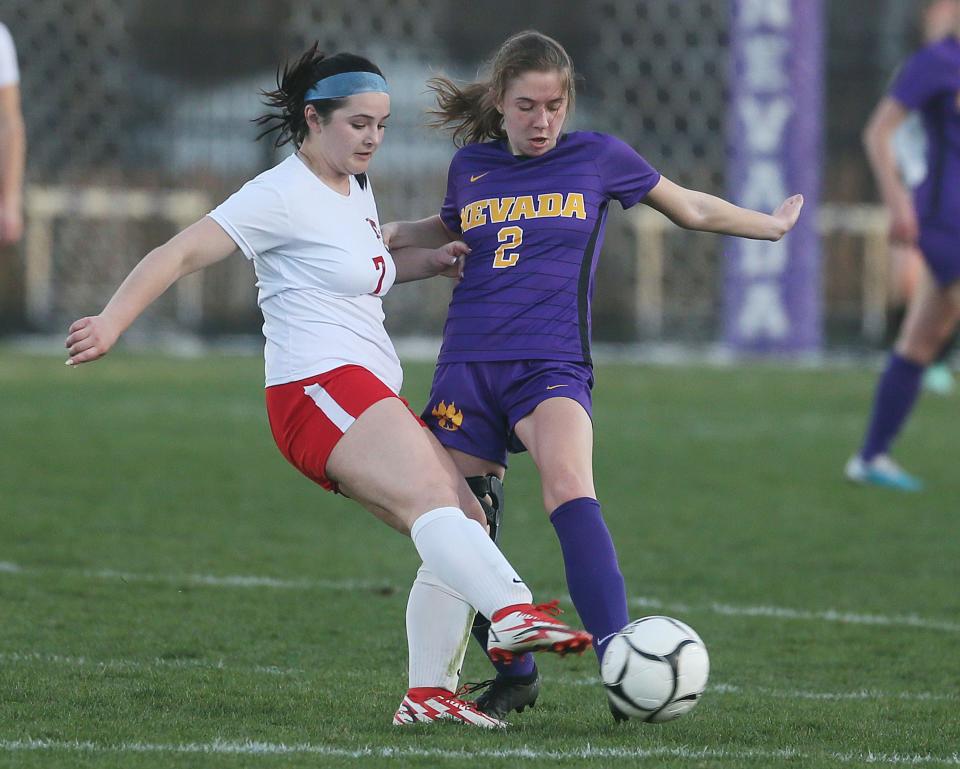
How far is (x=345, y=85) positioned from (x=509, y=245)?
577 mm

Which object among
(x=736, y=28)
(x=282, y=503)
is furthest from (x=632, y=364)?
(x=282, y=503)

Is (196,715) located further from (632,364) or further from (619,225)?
(619,225)

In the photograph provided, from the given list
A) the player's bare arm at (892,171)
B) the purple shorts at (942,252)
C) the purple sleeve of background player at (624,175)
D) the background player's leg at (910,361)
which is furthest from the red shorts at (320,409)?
the background player's leg at (910,361)

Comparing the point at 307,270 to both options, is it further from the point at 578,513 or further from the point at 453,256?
the point at 578,513

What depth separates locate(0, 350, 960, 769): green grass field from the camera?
397 cm

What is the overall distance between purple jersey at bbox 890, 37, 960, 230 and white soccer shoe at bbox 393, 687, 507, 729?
16.7 ft

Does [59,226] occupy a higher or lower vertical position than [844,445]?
higher

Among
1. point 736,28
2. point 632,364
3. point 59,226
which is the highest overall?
point 736,28

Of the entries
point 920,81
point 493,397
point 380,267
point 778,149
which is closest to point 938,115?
point 920,81

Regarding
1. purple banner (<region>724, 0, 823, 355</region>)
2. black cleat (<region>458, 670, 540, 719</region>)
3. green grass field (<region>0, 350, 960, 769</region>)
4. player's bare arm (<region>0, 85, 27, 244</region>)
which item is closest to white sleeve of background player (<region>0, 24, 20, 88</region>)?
player's bare arm (<region>0, 85, 27, 244</region>)

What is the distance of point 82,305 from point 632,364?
5.53 metres

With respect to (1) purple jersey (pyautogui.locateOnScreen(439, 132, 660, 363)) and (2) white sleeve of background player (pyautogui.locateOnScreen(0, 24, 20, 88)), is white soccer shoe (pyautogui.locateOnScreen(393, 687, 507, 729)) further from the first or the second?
(2) white sleeve of background player (pyautogui.locateOnScreen(0, 24, 20, 88))

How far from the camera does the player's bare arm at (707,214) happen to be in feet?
15.3

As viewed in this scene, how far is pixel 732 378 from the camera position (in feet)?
47.2
